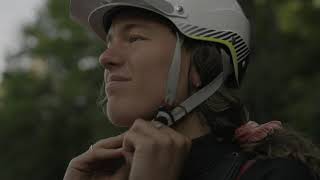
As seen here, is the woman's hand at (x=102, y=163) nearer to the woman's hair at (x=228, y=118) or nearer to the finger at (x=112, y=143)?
the finger at (x=112, y=143)

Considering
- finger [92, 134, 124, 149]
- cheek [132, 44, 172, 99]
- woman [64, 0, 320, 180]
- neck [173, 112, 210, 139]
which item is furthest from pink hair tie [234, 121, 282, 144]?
finger [92, 134, 124, 149]

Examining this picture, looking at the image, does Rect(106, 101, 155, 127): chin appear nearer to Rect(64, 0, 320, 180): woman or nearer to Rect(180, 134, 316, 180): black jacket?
Rect(64, 0, 320, 180): woman

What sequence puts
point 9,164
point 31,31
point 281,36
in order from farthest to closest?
point 31,31
point 9,164
point 281,36

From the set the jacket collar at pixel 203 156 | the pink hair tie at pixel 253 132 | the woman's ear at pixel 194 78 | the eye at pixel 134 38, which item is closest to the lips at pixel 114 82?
the eye at pixel 134 38

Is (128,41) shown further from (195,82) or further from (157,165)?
(157,165)

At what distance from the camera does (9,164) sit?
94.8 ft

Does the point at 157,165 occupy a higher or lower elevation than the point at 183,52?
lower

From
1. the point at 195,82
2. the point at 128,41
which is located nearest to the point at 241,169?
the point at 195,82

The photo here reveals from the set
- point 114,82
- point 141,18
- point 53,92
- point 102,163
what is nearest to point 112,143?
point 102,163

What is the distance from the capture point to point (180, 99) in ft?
11.6

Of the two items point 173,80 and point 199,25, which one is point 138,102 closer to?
point 173,80

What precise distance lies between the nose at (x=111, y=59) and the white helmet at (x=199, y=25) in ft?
0.76

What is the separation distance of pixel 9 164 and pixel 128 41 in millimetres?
26089

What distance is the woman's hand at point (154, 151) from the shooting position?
3209 mm
